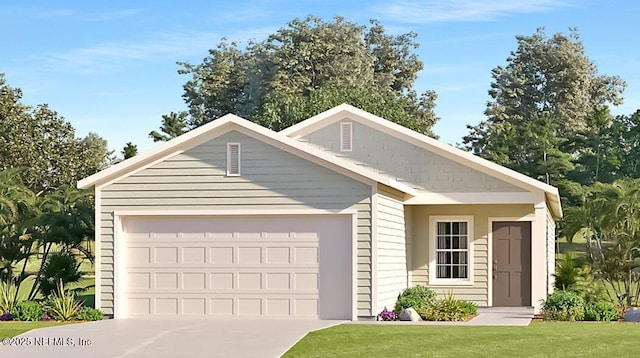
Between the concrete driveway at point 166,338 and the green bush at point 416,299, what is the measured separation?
2619 millimetres

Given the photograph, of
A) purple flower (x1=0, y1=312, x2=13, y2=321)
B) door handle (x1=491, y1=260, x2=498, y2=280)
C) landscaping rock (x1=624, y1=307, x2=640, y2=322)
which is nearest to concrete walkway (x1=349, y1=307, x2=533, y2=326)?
door handle (x1=491, y1=260, x2=498, y2=280)

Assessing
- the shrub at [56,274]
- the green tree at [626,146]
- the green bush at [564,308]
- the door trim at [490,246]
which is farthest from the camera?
the green tree at [626,146]

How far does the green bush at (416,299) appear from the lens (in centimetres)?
2388

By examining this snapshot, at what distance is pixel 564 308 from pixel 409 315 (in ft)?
11.0

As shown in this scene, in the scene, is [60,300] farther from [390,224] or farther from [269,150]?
[390,224]

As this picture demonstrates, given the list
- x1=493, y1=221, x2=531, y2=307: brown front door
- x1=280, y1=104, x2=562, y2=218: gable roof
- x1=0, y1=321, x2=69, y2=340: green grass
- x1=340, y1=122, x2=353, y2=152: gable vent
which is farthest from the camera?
x1=340, y1=122, x2=353, y2=152: gable vent

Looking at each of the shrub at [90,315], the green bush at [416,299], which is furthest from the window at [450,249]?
the shrub at [90,315]

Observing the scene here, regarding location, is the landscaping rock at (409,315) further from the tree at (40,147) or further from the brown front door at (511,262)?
the tree at (40,147)

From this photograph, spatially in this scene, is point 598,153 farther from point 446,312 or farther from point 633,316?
point 446,312

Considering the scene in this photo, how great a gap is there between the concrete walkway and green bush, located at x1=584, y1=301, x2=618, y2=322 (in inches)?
47.8

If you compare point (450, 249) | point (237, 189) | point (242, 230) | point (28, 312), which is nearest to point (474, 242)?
point (450, 249)

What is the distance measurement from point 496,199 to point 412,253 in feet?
8.86

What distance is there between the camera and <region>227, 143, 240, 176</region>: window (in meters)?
23.1

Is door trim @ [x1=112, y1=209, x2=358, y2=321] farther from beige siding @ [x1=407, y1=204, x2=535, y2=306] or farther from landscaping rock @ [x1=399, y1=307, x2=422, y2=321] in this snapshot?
beige siding @ [x1=407, y1=204, x2=535, y2=306]
